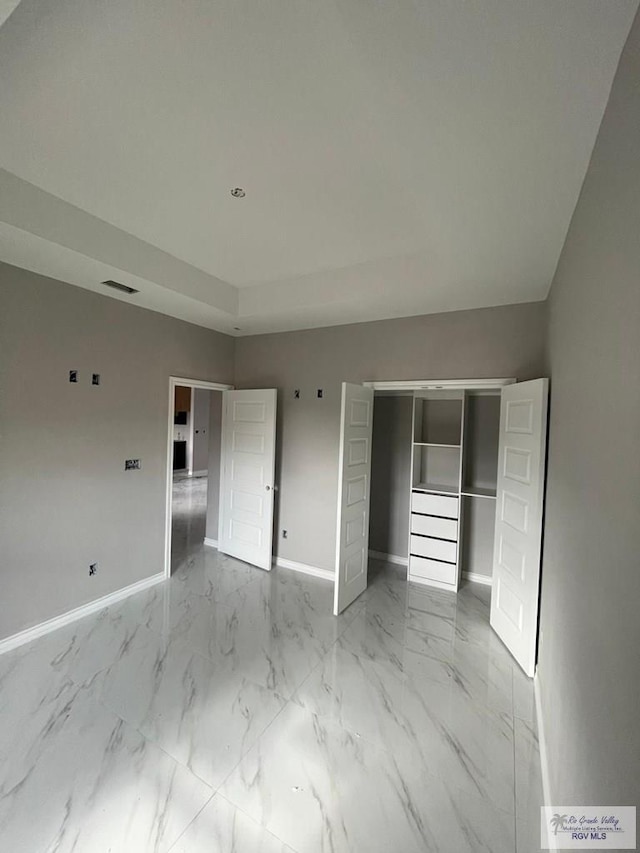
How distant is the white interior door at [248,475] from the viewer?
3836mm

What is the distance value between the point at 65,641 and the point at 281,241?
10.9ft

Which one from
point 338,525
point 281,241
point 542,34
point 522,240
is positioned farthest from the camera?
point 338,525

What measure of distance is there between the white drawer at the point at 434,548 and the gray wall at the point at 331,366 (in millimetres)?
881

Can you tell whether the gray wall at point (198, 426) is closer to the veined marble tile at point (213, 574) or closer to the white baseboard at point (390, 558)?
the veined marble tile at point (213, 574)

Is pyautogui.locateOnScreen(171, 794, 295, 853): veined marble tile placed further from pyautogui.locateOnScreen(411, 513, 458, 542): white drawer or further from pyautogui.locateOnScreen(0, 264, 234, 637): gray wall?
pyautogui.locateOnScreen(411, 513, 458, 542): white drawer

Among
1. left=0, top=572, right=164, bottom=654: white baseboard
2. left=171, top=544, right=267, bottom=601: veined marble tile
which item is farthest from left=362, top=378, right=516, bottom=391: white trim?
left=0, top=572, right=164, bottom=654: white baseboard

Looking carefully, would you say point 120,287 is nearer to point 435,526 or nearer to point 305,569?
point 305,569

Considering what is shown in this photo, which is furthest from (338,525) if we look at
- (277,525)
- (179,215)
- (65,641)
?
(179,215)

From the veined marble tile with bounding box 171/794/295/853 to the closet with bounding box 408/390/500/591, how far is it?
2559 millimetres

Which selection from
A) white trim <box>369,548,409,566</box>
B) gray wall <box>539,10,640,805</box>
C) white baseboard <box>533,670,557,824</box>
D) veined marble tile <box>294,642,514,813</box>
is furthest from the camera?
white trim <box>369,548,409,566</box>

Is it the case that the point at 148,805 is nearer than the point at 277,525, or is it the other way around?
the point at 148,805

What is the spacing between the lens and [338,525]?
2.98 metres

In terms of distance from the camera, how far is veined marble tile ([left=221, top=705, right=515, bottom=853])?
1.39 m

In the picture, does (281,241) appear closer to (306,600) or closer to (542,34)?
(542,34)
